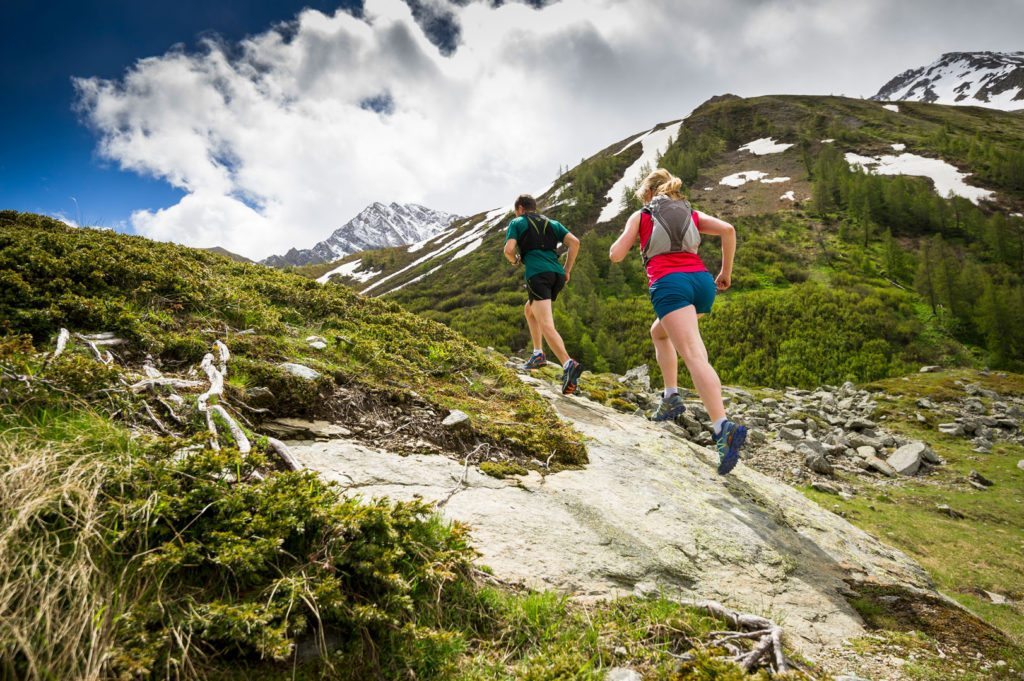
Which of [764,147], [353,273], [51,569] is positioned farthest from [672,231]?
[353,273]

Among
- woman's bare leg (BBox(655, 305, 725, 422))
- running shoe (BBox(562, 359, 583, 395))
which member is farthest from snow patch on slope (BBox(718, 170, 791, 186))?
woman's bare leg (BBox(655, 305, 725, 422))

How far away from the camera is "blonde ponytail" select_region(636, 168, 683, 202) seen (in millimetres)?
4789

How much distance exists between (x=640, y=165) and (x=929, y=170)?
134 ft

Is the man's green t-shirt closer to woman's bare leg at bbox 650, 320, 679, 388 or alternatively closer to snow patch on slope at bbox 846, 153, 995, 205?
woman's bare leg at bbox 650, 320, 679, 388

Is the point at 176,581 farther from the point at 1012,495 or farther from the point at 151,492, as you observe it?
the point at 1012,495

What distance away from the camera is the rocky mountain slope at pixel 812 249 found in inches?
1307

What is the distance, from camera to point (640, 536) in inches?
125

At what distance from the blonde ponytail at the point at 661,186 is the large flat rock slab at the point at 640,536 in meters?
2.86

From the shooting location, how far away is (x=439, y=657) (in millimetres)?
1827

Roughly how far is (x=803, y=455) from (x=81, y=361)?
1279 cm

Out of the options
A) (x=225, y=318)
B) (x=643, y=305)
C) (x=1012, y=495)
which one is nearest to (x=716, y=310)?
(x=643, y=305)

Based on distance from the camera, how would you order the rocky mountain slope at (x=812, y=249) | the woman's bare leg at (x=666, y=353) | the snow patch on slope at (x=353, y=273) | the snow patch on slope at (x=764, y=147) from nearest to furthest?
the woman's bare leg at (x=666, y=353) < the rocky mountain slope at (x=812, y=249) < the snow patch on slope at (x=764, y=147) < the snow patch on slope at (x=353, y=273)

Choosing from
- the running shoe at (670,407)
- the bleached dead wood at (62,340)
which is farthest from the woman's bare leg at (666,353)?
the bleached dead wood at (62,340)

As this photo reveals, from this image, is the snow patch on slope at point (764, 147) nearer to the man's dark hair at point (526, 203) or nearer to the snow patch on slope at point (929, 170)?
the snow patch on slope at point (929, 170)
